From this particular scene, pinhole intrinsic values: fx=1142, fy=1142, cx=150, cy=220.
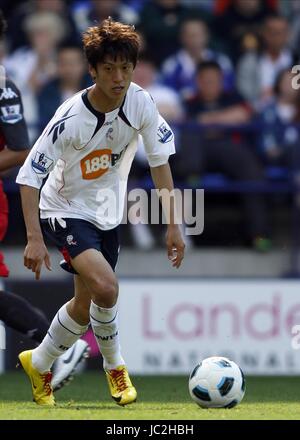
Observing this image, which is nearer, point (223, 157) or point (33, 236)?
point (33, 236)

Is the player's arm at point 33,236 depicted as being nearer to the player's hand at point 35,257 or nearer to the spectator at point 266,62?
the player's hand at point 35,257

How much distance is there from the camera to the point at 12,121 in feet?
21.1

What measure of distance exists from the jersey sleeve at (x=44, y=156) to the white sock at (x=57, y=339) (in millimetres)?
752

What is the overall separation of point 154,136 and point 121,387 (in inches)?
51.8

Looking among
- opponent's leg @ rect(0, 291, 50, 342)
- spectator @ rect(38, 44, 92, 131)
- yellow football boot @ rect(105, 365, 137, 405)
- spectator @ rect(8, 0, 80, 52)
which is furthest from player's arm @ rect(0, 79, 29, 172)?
spectator @ rect(8, 0, 80, 52)

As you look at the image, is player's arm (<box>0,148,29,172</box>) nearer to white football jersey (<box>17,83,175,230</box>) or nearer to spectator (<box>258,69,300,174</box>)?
white football jersey (<box>17,83,175,230</box>)

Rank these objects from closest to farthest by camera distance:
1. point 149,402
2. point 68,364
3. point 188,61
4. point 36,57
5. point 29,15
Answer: point 149,402 → point 68,364 → point 36,57 → point 188,61 → point 29,15

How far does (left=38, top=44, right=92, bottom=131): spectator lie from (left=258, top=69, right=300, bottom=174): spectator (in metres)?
1.73

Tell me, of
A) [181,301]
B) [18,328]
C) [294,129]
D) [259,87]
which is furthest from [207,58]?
[18,328]

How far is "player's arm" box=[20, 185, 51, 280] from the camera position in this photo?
219 inches

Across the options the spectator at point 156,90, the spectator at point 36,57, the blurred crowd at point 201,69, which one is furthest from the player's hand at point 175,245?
the spectator at point 36,57

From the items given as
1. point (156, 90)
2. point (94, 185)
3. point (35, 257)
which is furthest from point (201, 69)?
point (35, 257)

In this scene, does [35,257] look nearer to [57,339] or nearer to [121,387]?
[57,339]

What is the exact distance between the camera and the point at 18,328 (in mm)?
6754
